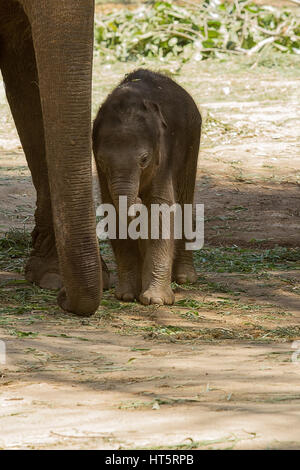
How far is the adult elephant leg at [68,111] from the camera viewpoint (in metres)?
3.91

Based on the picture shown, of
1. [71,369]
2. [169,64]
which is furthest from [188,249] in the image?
[169,64]

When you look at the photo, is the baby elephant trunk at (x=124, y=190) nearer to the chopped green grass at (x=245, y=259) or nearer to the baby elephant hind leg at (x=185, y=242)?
the baby elephant hind leg at (x=185, y=242)

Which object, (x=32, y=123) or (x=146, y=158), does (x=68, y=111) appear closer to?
(x=146, y=158)

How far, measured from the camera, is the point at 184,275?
649cm

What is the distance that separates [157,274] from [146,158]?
2.32ft

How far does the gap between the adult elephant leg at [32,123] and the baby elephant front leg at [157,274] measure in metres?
0.62

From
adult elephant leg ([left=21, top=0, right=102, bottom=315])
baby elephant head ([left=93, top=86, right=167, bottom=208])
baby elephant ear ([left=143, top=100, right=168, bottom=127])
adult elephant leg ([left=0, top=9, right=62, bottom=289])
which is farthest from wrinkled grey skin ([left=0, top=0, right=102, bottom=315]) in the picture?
adult elephant leg ([left=0, top=9, right=62, bottom=289])

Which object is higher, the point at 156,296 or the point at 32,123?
the point at 32,123

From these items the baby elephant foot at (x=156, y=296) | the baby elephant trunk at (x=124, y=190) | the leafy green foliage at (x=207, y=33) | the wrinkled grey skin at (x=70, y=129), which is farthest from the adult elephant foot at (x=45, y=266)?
the leafy green foliage at (x=207, y=33)

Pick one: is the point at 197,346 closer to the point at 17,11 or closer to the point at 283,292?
the point at 283,292

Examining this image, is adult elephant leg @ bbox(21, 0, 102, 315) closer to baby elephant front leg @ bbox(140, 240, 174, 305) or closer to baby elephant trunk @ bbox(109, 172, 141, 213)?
baby elephant trunk @ bbox(109, 172, 141, 213)

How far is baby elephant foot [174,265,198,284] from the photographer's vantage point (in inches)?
255

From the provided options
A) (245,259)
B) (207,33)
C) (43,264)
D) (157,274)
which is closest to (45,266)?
(43,264)

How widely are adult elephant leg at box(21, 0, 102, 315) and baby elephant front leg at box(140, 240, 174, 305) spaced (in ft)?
5.80
